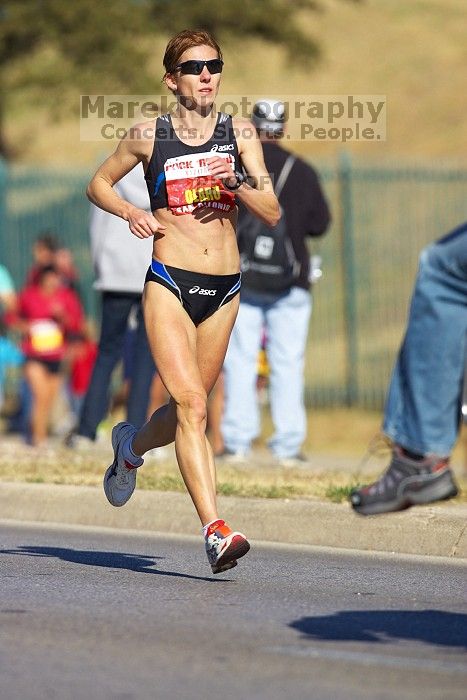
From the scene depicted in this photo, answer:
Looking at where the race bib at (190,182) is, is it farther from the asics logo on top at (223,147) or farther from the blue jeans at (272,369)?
the blue jeans at (272,369)

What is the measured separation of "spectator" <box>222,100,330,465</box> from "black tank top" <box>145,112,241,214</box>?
3.77 m

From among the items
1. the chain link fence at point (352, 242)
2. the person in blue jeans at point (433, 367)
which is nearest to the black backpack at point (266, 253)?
the person in blue jeans at point (433, 367)

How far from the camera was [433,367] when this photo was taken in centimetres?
508

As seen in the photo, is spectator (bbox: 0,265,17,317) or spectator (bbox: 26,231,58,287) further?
spectator (bbox: 26,231,58,287)

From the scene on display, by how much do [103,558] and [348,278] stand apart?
406 inches

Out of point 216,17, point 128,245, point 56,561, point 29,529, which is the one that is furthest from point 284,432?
point 216,17

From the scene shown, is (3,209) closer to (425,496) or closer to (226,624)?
(226,624)

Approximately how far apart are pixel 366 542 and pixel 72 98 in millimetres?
20715

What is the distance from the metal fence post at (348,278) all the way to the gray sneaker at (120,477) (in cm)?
1015

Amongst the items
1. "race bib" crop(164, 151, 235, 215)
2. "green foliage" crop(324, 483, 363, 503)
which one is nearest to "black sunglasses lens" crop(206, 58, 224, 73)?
"race bib" crop(164, 151, 235, 215)

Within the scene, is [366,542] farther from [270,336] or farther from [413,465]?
[270,336]

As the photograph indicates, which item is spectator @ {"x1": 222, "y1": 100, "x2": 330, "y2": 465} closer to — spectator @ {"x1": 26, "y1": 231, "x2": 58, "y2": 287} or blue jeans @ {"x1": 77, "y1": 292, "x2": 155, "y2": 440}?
blue jeans @ {"x1": 77, "y1": 292, "x2": 155, "y2": 440}

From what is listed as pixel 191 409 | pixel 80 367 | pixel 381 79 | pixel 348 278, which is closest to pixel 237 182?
pixel 191 409

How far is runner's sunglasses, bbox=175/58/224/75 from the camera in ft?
22.7
